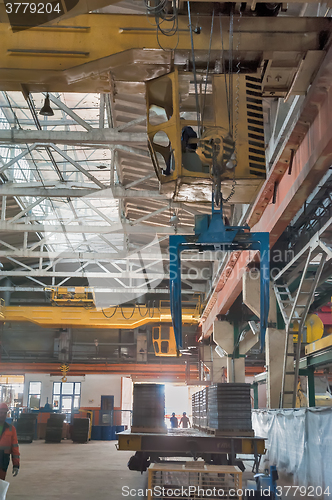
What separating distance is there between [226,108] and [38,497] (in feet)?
21.1

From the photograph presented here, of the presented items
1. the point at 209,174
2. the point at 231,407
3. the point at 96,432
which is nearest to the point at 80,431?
the point at 96,432

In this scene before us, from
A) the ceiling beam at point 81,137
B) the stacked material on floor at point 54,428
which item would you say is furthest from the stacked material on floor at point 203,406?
the stacked material on floor at point 54,428

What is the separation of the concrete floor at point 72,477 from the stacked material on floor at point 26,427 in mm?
5766

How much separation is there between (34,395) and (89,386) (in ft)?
10.1

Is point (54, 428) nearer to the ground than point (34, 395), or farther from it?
nearer to the ground

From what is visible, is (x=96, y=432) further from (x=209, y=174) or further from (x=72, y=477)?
(x=209, y=174)

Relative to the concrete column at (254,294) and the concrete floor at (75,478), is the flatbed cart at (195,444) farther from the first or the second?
the concrete column at (254,294)

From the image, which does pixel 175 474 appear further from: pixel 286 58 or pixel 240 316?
pixel 240 316

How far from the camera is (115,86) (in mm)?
5602

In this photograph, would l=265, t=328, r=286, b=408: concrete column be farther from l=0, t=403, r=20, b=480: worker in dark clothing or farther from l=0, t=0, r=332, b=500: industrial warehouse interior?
l=0, t=403, r=20, b=480: worker in dark clothing

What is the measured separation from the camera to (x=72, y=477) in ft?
33.5

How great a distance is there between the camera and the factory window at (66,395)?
2647 cm

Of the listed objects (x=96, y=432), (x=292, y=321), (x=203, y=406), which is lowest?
(x=96, y=432)

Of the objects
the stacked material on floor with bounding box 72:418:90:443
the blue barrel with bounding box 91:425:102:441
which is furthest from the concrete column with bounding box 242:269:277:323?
the blue barrel with bounding box 91:425:102:441
